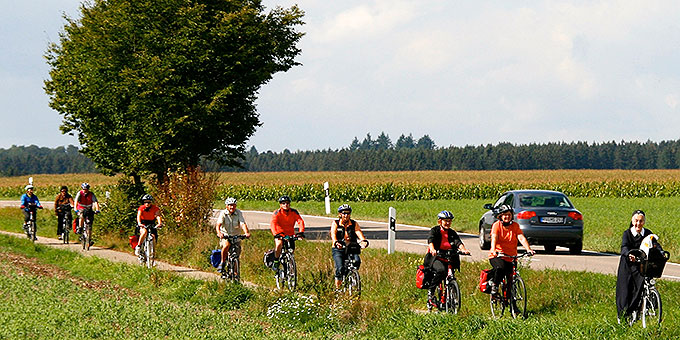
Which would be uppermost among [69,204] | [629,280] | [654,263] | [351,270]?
[69,204]

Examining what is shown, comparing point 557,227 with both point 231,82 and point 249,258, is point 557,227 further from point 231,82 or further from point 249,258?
point 231,82

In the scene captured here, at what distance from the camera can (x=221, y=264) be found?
15.9 metres

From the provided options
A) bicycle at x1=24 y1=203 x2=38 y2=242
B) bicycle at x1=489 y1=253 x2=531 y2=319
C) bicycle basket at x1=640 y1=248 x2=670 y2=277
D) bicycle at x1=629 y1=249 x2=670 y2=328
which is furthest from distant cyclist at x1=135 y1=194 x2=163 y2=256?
bicycle basket at x1=640 y1=248 x2=670 y2=277

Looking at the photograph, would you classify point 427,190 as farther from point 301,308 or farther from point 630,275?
point 630,275

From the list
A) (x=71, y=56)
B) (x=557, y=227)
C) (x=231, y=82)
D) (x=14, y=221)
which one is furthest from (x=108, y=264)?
(x=14, y=221)

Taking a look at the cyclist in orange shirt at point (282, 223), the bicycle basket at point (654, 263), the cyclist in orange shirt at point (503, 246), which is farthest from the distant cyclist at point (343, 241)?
the bicycle basket at point (654, 263)

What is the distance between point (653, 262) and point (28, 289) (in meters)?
10.7

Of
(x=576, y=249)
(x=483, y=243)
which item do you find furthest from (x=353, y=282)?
(x=576, y=249)

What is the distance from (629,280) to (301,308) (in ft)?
14.5

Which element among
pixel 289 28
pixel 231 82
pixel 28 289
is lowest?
pixel 28 289

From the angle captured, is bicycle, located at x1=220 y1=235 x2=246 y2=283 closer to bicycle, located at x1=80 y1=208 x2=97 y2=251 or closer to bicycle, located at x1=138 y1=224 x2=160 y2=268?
bicycle, located at x1=138 y1=224 x2=160 y2=268

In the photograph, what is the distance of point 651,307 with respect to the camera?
35.9ft

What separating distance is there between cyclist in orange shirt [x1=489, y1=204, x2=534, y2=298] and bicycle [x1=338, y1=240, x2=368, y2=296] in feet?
7.62

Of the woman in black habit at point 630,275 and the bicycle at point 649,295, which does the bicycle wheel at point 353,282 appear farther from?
the bicycle at point 649,295
